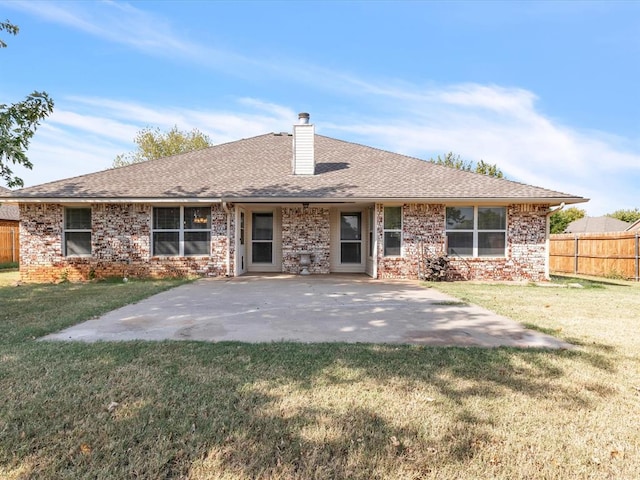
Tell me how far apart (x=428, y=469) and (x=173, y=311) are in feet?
16.9

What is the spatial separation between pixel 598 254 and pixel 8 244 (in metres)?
26.9

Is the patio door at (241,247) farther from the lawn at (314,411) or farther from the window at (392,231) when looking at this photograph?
the lawn at (314,411)

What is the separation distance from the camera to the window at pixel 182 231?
11453 millimetres

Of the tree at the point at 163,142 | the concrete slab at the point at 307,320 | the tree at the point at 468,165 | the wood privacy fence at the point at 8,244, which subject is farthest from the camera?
the tree at the point at 163,142

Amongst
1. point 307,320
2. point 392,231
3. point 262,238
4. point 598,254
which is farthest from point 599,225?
point 307,320

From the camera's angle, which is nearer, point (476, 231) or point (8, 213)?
point (476, 231)

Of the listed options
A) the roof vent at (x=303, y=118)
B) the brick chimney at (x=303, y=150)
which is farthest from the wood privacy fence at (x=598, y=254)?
the roof vent at (x=303, y=118)

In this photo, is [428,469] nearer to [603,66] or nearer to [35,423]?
[35,423]

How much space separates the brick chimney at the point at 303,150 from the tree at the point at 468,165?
21210 millimetres

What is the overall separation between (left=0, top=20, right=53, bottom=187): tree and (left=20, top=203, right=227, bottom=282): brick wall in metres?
4.41

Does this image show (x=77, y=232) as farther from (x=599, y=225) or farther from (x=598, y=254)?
(x=599, y=225)

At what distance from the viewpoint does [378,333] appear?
4816 millimetres

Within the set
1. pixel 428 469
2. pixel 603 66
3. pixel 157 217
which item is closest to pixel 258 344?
pixel 428 469

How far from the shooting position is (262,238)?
42.7ft
